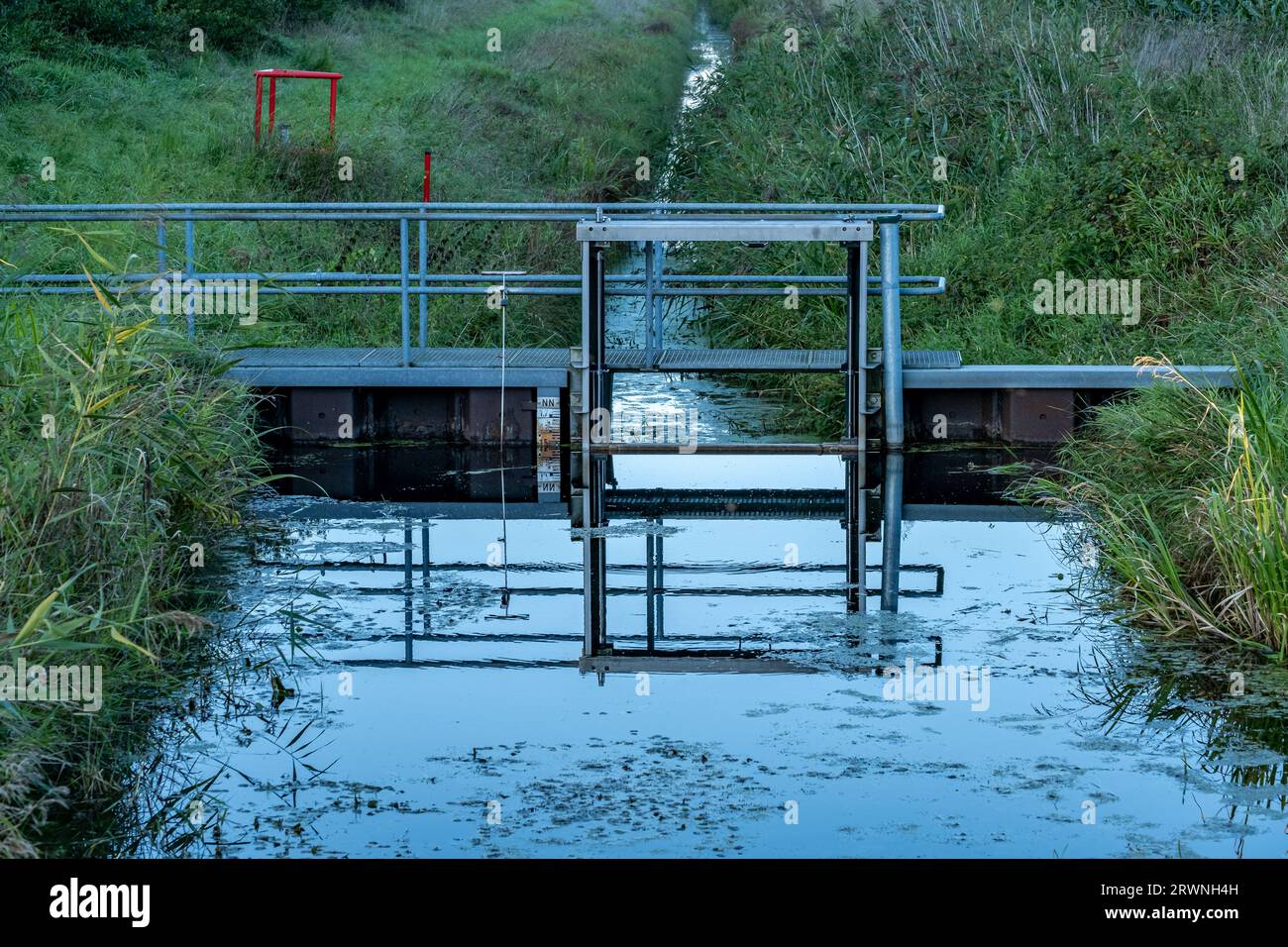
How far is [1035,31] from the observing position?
62.7 ft

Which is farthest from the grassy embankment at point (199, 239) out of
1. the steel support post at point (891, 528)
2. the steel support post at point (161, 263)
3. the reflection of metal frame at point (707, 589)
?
the steel support post at point (891, 528)

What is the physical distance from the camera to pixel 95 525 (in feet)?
25.2

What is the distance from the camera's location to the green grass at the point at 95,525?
19.8 feet

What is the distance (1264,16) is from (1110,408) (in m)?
11.0

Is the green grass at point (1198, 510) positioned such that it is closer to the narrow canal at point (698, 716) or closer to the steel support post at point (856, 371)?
the narrow canal at point (698, 716)

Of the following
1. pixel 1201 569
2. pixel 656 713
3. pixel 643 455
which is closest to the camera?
pixel 656 713

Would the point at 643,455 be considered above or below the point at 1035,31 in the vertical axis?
below

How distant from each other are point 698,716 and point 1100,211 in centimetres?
966

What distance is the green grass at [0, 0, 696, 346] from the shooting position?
15.2 m

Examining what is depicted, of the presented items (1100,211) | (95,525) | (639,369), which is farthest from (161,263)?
(1100,211)

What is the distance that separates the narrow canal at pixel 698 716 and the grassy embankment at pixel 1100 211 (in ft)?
1.61
